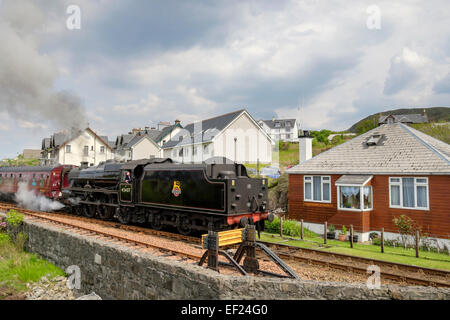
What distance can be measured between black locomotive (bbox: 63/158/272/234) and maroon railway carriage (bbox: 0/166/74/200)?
14.9ft

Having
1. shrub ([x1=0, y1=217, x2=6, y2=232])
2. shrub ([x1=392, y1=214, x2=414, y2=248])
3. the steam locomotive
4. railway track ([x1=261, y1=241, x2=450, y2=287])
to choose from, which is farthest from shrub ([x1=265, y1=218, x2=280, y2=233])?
shrub ([x1=0, y1=217, x2=6, y2=232])

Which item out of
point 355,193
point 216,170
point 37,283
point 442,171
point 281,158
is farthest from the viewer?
point 281,158

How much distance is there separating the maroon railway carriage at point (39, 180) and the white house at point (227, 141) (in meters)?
15.7

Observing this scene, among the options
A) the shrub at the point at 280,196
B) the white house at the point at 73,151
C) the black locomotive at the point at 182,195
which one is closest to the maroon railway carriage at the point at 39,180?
the black locomotive at the point at 182,195

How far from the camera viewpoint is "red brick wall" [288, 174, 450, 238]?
43.0ft

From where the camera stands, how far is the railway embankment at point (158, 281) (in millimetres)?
4984

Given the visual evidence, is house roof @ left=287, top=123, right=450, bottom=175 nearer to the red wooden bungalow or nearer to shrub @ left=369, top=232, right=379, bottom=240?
the red wooden bungalow

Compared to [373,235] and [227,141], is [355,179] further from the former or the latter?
[227,141]

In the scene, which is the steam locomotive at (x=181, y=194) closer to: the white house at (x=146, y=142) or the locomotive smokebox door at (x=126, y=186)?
the locomotive smokebox door at (x=126, y=186)

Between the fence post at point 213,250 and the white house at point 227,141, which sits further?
the white house at point 227,141

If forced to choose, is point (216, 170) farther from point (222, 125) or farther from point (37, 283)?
point (222, 125)

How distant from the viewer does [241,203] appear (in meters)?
11.2

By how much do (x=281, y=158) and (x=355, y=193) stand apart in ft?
89.3

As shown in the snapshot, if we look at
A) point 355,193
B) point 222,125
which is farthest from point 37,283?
point 222,125
